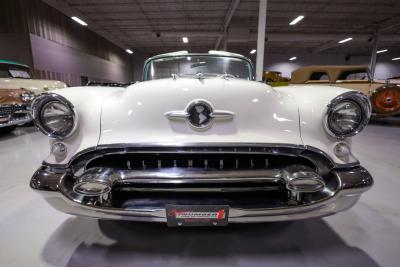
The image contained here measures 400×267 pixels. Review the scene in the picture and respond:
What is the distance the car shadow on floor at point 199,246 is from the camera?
1.29 m

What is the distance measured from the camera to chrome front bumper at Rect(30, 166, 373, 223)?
1.11 meters

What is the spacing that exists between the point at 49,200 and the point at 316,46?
19.8 metres

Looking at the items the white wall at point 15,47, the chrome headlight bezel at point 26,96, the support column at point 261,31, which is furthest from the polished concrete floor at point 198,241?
the white wall at point 15,47

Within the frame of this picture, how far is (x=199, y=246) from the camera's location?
1391 millimetres

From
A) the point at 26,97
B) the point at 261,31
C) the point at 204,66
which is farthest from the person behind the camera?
the point at 261,31

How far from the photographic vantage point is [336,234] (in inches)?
60.2

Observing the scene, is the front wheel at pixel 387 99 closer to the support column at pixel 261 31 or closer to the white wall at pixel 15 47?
the support column at pixel 261 31

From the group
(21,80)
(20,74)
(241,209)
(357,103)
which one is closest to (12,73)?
(20,74)

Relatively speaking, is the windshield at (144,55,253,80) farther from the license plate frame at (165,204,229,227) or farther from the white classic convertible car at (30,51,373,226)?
the license plate frame at (165,204,229,227)

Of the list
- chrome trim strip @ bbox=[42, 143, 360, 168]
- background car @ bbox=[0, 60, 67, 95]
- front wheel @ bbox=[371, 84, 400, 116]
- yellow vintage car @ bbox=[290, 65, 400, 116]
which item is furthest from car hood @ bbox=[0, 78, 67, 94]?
front wheel @ bbox=[371, 84, 400, 116]

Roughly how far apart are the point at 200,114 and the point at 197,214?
0.51m

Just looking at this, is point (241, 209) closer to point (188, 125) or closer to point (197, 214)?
point (197, 214)

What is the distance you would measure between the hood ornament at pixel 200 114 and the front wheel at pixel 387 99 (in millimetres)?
6194

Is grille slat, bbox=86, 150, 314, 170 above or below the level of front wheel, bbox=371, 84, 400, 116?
below
